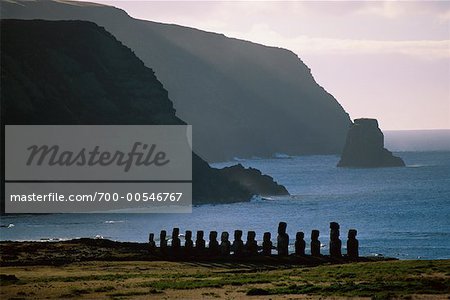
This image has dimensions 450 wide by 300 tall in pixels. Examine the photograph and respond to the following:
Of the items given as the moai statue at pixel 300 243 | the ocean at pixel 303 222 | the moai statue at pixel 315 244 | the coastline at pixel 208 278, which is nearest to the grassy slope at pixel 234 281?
the coastline at pixel 208 278

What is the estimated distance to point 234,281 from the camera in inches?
1692

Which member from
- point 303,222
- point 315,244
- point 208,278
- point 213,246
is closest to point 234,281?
point 208,278

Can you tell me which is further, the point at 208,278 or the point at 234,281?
the point at 208,278

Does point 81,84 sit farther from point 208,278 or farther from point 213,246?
point 208,278

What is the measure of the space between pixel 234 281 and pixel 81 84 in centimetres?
13490

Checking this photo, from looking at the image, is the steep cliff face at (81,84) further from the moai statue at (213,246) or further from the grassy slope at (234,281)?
the grassy slope at (234,281)

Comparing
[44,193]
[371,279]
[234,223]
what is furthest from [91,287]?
[44,193]

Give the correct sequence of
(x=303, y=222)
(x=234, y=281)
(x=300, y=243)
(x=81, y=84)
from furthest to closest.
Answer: (x=81, y=84)
(x=303, y=222)
(x=300, y=243)
(x=234, y=281)

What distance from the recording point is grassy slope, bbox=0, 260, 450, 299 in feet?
127

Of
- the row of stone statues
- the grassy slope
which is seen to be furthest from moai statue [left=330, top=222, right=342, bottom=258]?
the grassy slope

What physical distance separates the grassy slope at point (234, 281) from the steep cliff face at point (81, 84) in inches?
4459

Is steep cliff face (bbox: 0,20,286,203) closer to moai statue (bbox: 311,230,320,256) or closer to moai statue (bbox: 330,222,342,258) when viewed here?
moai statue (bbox: 311,230,320,256)

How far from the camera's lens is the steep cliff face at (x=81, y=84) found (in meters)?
164

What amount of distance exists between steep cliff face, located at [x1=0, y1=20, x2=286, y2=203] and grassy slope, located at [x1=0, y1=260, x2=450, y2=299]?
113271 millimetres
